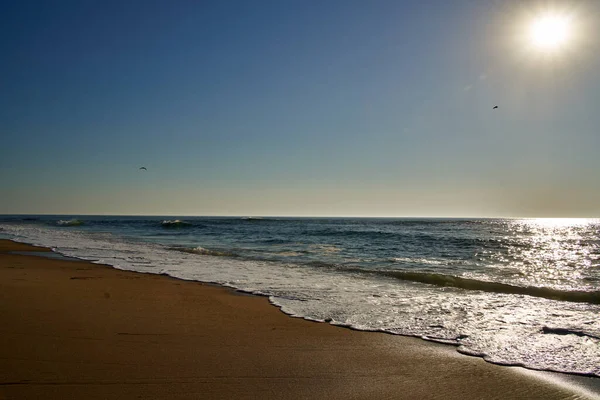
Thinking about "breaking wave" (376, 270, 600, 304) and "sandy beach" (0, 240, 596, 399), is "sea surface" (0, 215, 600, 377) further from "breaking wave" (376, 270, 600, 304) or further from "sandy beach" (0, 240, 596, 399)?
"sandy beach" (0, 240, 596, 399)

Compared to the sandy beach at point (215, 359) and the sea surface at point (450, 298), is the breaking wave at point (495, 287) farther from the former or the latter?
the sandy beach at point (215, 359)

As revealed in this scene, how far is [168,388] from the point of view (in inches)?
125

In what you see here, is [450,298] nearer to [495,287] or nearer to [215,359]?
[495,287]

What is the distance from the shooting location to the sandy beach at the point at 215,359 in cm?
321

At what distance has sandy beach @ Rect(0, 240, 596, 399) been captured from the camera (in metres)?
3.21

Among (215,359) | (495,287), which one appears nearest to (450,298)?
(495,287)

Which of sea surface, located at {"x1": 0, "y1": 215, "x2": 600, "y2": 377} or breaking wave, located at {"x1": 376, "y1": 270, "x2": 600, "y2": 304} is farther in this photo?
breaking wave, located at {"x1": 376, "y1": 270, "x2": 600, "y2": 304}

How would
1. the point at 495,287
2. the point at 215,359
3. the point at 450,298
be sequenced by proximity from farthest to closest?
the point at 495,287 < the point at 450,298 < the point at 215,359

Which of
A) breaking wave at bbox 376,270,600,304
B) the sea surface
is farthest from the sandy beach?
breaking wave at bbox 376,270,600,304

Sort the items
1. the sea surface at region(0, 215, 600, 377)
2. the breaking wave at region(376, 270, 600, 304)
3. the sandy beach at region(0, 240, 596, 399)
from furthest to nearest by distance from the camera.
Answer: the breaking wave at region(376, 270, 600, 304), the sea surface at region(0, 215, 600, 377), the sandy beach at region(0, 240, 596, 399)

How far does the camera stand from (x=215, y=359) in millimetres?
3871

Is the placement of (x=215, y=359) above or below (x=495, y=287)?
above

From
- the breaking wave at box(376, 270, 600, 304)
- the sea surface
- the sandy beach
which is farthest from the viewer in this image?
the breaking wave at box(376, 270, 600, 304)

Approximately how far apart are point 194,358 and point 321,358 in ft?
4.19
